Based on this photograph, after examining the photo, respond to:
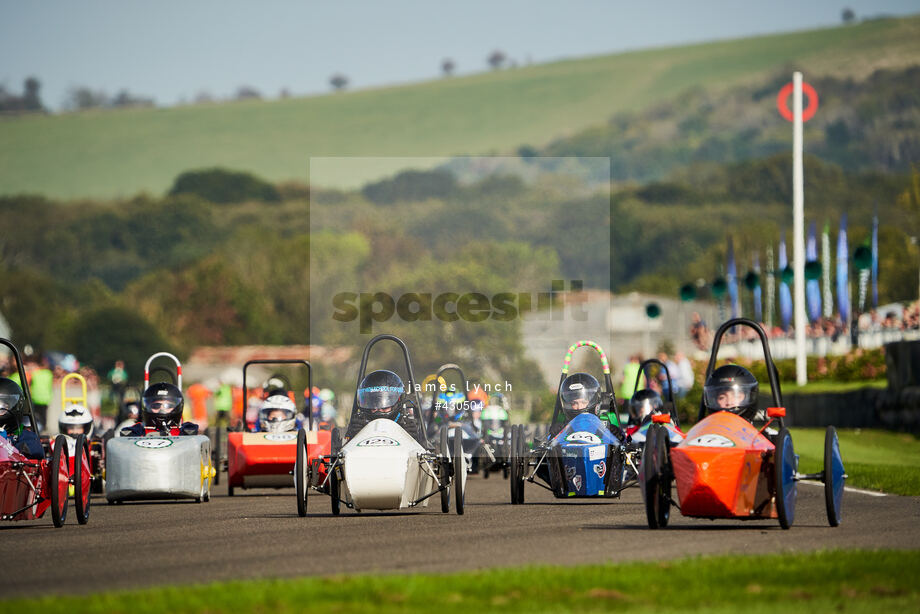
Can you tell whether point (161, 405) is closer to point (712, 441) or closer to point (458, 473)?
point (458, 473)

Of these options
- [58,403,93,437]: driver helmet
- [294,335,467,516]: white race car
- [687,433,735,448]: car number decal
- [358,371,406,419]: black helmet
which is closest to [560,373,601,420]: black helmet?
[294,335,467,516]: white race car

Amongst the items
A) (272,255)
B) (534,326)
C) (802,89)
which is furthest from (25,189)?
(802,89)

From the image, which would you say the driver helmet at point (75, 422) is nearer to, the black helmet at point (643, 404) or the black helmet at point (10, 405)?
the black helmet at point (10, 405)

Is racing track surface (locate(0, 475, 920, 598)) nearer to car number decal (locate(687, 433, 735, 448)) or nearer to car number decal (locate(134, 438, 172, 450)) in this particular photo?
car number decal (locate(687, 433, 735, 448))

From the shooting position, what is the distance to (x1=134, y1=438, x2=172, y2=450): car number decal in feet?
68.4

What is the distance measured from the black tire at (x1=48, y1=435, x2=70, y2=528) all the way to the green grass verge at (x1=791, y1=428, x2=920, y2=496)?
34.4 ft

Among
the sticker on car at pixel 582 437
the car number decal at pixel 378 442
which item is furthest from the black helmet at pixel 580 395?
the car number decal at pixel 378 442

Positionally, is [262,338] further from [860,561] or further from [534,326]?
[860,561]

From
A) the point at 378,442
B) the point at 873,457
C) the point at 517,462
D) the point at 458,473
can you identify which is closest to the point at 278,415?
the point at 517,462

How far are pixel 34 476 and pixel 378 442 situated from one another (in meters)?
3.63

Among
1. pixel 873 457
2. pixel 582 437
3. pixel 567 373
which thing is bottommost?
pixel 873 457

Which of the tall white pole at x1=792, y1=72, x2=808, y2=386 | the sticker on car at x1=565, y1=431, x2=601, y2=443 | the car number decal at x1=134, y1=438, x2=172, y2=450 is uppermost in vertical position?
the tall white pole at x1=792, y1=72, x2=808, y2=386

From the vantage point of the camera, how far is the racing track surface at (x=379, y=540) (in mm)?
12070

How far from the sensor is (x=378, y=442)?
17.4 metres
